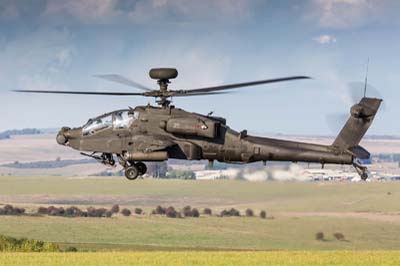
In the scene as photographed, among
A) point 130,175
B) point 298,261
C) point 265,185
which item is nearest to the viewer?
point 130,175

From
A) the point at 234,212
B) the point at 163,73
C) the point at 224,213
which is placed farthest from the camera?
the point at 224,213

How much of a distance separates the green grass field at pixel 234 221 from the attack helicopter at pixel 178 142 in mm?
16476

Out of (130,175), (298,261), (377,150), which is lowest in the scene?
(298,261)

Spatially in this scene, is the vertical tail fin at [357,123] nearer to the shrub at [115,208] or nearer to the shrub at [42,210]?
the shrub at [115,208]

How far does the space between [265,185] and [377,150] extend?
4312 inches

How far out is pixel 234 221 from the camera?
13775cm

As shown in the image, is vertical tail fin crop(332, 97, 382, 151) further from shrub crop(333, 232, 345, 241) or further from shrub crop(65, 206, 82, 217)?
shrub crop(65, 206, 82, 217)

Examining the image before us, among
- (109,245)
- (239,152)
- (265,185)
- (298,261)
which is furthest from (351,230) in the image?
(239,152)

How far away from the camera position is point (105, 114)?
48.0 m

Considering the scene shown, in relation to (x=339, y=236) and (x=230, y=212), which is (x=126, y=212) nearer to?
(x=230, y=212)

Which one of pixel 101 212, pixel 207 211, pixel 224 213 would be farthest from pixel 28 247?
pixel 101 212

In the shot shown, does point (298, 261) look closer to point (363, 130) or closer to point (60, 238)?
point (363, 130)

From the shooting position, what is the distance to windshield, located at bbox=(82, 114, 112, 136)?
47844 mm

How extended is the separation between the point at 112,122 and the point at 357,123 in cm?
1101
